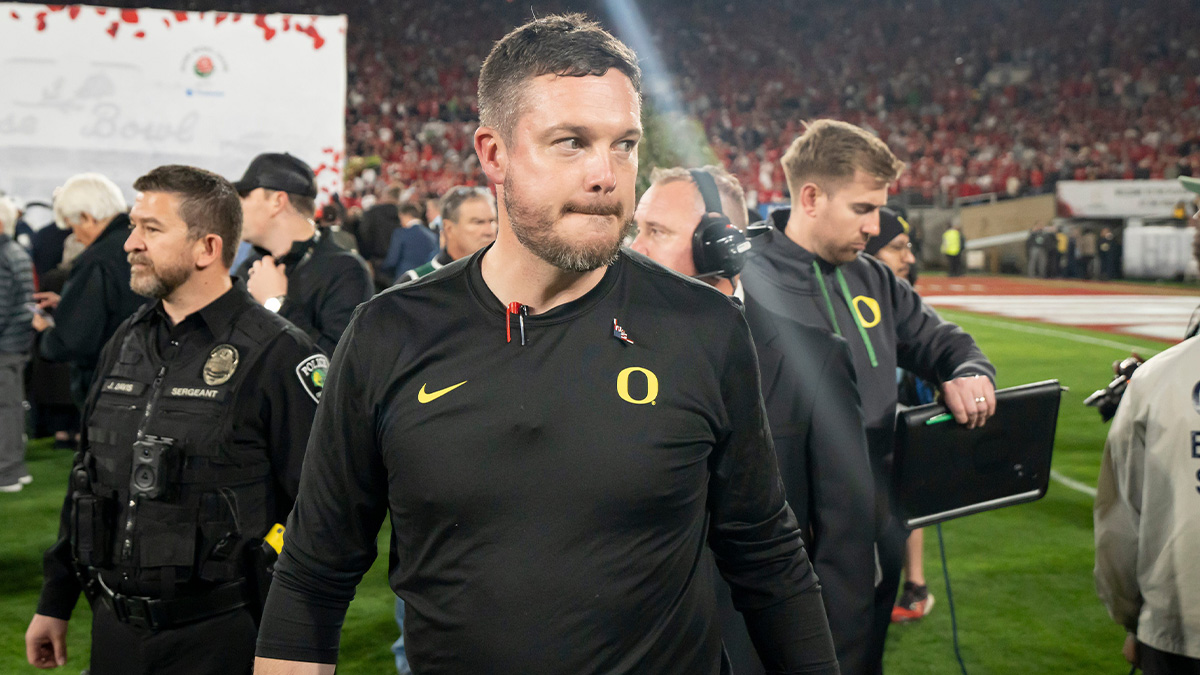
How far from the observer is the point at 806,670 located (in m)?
1.61

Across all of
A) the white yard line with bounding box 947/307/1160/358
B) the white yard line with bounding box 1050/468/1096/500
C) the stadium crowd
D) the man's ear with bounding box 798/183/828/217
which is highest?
the stadium crowd

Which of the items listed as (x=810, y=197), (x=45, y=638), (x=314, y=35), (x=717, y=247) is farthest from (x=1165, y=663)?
(x=314, y=35)

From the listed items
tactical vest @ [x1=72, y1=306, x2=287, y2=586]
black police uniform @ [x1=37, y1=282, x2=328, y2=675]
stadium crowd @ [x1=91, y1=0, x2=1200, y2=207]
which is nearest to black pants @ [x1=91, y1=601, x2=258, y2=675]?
black police uniform @ [x1=37, y1=282, x2=328, y2=675]

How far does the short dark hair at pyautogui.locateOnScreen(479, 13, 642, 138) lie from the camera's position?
1.51 m

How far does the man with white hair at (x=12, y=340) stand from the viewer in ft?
20.6

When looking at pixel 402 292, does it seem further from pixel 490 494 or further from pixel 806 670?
pixel 806 670

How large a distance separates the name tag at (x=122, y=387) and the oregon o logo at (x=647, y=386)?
1.58 m

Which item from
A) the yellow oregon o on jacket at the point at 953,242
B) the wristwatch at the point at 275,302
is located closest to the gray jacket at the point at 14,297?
the wristwatch at the point at 275,302

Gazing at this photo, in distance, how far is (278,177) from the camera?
4.09 metres

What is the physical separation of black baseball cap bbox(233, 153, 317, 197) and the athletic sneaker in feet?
10.7

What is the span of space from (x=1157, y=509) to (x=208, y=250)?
8.19ft

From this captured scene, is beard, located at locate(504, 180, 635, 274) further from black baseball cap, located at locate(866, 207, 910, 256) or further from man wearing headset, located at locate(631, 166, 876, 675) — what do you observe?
black baseball cap, located at locate(866, 207, 910, 256)

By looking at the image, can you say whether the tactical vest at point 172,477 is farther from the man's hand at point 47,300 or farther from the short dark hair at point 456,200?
the man's hand at point 47,300

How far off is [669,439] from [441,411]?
34 cm
